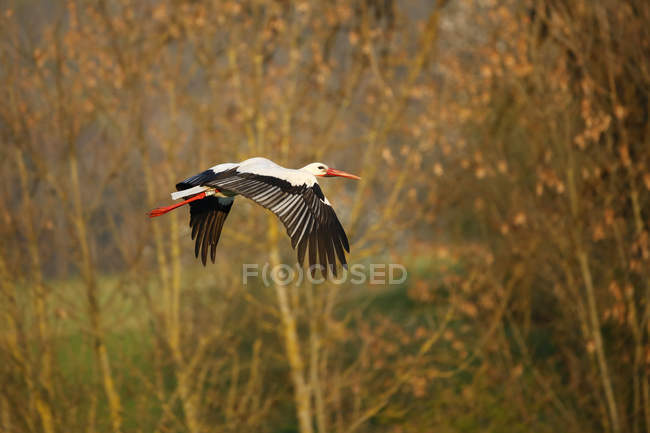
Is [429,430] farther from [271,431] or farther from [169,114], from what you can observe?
[169,114]

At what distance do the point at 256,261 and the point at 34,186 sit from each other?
3.05 m

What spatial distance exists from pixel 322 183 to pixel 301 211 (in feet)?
19.8

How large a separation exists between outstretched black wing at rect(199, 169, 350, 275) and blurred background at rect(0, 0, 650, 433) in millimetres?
3943

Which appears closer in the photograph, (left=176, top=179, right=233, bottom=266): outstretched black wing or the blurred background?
(left=176, top=179, right=233, bottom=266): outstretched black wing

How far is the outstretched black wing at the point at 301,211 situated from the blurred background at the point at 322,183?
12.9ft

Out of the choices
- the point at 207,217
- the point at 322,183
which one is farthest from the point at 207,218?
the point at 322,183

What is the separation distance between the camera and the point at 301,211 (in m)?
4.87

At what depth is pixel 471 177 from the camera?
1204 cm

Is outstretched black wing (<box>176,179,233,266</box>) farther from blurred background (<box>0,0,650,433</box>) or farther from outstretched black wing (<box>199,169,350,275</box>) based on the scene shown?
blurred background (<box>0,0,650,433</box>)

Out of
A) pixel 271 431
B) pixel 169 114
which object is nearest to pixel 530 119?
pixel 169 114

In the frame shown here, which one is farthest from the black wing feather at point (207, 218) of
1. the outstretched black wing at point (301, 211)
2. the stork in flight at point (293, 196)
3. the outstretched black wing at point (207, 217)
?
the outstretched black wing at point (301, 211)

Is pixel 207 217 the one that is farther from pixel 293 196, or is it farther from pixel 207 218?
pixel 293 196

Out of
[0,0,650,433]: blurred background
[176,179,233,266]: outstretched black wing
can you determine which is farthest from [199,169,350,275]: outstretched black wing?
[0,0,650,433]: blurred background

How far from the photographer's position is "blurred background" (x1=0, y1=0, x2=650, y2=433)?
9.44 m
